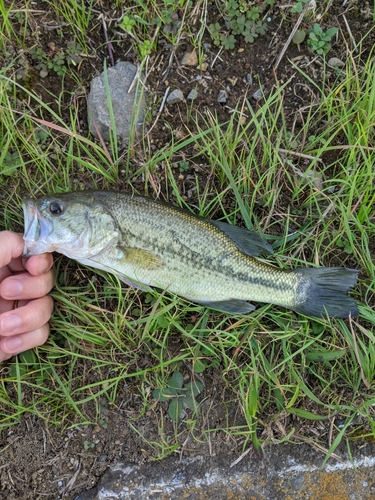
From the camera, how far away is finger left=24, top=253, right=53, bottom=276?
Answer: 338 cm

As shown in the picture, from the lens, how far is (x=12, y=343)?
340 cm

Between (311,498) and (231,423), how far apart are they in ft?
2.85

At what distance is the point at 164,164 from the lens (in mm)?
3793

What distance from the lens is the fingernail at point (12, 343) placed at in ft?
11.1

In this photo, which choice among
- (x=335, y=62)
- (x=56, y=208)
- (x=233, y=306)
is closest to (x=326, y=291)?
(x=233, y=306)

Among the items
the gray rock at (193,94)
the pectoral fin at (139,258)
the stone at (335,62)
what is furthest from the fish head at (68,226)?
the stone at (335,62)

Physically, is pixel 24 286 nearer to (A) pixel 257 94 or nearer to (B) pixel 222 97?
(B) pixel 222 97

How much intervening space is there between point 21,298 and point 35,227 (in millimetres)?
618

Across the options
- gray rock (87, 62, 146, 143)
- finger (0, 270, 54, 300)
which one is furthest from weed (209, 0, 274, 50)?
finger (0, 270, 54, 300)

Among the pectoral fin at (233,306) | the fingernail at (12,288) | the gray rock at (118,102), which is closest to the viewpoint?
the fingernail at (12,288)

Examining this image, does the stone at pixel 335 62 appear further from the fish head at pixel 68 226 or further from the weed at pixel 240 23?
the fish head at pixel 68 226

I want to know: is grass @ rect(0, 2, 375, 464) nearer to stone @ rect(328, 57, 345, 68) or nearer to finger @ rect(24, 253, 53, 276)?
stone @ rect(328, 57, 345, 68)

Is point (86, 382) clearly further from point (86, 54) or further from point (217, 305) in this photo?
point (86, 54)

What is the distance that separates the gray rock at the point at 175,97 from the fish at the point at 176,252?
102cm
